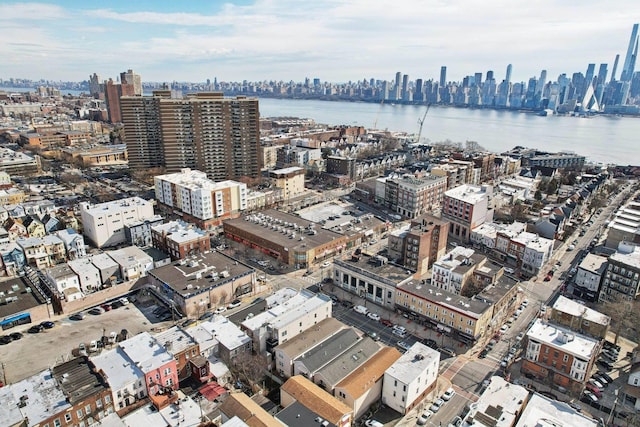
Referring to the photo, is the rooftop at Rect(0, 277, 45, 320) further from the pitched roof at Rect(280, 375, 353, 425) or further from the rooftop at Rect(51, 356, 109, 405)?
the pitched roof at Rect(280, 375, 353, 425)

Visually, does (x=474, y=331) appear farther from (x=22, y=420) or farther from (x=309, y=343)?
(x=22, y=420)

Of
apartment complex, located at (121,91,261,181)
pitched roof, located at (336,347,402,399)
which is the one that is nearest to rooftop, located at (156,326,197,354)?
pitched roof, located at (336,347,402,399)

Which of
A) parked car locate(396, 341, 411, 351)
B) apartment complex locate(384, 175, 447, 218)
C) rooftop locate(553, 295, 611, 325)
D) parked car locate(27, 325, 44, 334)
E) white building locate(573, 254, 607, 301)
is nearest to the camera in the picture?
parked car locate(396, 341, 411, 351)

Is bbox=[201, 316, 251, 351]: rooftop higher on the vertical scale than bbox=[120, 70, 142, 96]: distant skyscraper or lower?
lower

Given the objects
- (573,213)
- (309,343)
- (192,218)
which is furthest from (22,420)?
(573,213)

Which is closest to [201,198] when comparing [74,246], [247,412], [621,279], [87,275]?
[74,246]

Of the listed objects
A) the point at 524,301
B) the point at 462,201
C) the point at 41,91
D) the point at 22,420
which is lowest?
the point at 524,301
